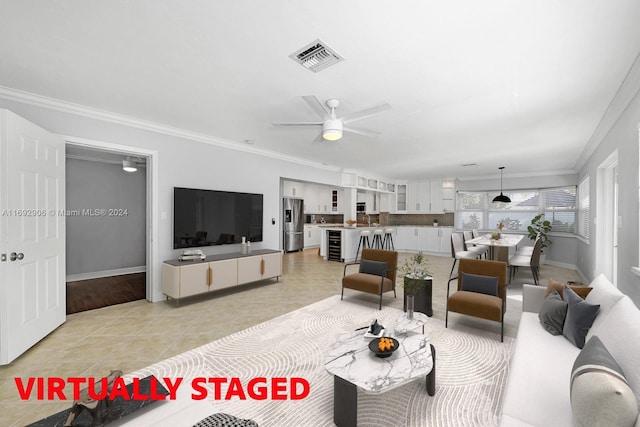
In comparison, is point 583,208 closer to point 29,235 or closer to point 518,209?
point 518,209

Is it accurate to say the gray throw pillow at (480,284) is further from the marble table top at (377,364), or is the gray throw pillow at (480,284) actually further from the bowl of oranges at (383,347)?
the bowl of oranges at (383,347)

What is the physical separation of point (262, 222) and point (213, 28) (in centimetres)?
394

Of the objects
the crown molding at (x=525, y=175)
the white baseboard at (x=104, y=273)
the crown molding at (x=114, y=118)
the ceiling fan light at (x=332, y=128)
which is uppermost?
the crown molding at (x=114, y=118)

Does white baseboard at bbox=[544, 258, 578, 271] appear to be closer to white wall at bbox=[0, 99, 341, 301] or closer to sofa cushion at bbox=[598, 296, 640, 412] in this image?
sofa cushion at bbox=[598, 296, 640, 412]

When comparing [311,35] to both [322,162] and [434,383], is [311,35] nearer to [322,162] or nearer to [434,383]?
[434,383]

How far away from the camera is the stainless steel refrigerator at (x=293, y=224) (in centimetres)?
937

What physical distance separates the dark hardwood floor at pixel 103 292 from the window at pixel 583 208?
8.83 meters

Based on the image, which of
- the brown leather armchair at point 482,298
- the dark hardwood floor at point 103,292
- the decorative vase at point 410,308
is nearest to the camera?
the decorative vase at point 410,308

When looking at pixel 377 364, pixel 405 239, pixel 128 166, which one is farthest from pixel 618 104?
pixel 128 166

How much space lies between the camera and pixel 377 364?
191 cm

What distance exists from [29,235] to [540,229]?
33.7ft

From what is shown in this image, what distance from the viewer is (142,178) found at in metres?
6.53

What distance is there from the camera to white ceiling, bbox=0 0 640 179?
6.10 ft

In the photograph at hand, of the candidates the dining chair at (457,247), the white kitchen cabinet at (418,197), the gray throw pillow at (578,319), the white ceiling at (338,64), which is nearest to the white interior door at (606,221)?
the white ceiling at (338,64)
